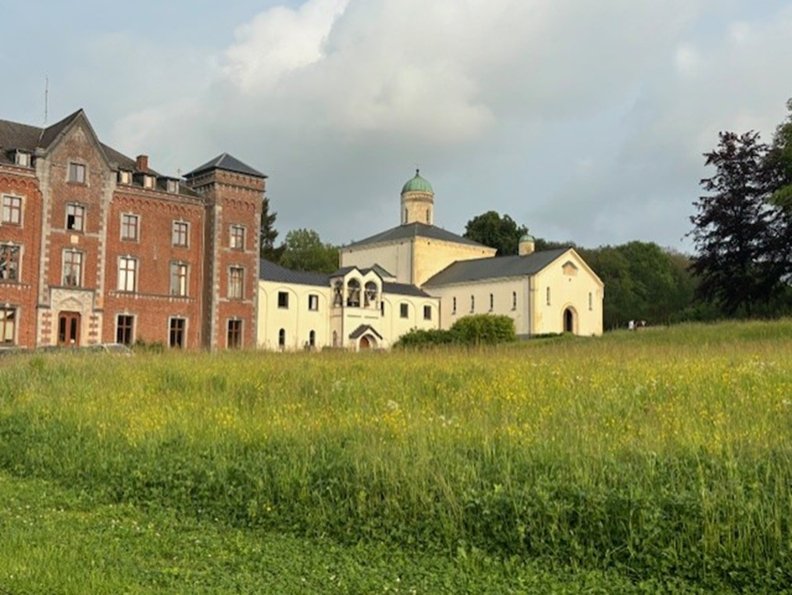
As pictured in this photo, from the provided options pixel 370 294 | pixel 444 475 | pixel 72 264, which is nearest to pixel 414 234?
pixel 370 294

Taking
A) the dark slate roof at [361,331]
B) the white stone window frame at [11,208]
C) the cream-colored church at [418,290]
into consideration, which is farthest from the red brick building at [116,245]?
the dark slate roof at [361,331]

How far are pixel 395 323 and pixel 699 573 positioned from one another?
61.0m

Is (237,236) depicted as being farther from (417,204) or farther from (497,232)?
(497,232)

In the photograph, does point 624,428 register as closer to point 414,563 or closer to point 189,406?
point 414,563

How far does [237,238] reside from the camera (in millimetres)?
51344

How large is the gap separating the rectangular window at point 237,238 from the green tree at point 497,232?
50.4 m

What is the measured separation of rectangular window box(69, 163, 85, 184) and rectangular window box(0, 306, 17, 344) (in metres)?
8.32

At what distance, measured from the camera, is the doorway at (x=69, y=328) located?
44125 mm

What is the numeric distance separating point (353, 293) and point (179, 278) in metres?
17.3

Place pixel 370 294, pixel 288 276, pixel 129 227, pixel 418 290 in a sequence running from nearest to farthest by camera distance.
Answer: pixel 129 227 → pixel 288 276 → pixel 370 294 → pixel 418 290

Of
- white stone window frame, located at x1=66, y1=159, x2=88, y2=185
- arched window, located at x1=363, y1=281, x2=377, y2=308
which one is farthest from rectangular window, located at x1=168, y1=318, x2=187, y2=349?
arched window, located at x1=363, y1=281, x2=377, y2=308

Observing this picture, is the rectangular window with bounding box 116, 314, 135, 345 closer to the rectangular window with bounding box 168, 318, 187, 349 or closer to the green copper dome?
the rectangular window with bounding box 168, 318, 187, 349

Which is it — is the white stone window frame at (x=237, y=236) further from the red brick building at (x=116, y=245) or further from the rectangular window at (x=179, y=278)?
the rectangular window at (x=179, y=278)

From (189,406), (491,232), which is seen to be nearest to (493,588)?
(189,406)
